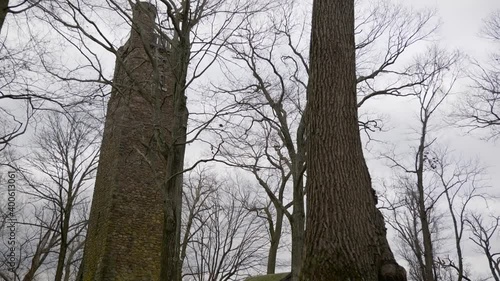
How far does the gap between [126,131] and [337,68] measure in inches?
442

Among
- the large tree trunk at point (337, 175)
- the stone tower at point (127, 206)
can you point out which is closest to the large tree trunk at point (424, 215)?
the stone tower at point (127, 206)

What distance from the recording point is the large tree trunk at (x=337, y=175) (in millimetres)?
3883

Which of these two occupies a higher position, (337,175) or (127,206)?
(127,206)

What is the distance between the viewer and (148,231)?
13.9m

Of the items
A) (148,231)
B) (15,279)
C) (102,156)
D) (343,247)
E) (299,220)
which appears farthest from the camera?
(15,279)

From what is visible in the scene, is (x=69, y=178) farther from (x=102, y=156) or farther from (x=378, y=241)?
(x=378, y=241)

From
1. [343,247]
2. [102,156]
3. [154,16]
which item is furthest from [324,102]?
[102,156]

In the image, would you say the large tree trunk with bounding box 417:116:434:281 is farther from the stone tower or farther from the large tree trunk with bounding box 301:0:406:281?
the large tree trunk with bounding box 301:0:406:281

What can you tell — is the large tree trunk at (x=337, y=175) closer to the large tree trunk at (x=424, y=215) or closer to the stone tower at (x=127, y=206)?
the stone tower at (x=127, y=206)

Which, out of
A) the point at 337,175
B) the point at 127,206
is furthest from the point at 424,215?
the point at 337,175

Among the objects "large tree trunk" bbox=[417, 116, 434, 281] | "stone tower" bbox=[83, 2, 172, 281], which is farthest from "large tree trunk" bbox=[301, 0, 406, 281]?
"large tree trunk" bbox=[417, 116, 434, 281]

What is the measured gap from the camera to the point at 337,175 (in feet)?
13.9

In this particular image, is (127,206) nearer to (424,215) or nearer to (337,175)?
(424,215)

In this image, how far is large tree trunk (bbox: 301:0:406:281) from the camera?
388cm
